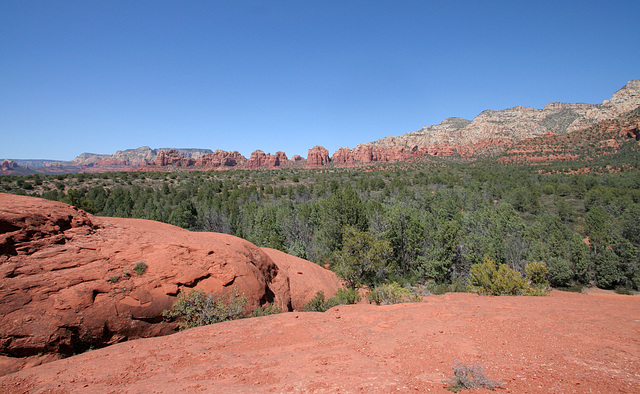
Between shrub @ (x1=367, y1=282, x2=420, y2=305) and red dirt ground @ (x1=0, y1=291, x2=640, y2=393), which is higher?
red dirt ground @ (x1=0, y1=291, x2=640, y2=393)

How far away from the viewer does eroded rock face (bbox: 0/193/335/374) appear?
7039 mm

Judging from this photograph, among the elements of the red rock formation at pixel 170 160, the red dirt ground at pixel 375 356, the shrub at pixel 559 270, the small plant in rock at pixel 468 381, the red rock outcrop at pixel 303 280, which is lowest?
the shrub at pixel 559 270

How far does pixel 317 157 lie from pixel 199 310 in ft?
482

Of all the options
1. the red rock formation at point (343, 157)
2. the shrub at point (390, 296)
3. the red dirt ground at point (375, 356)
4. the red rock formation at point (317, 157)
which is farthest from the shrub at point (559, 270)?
the red rock formation at point (317, 157)

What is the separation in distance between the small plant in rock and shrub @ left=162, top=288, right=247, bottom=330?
7.82 m

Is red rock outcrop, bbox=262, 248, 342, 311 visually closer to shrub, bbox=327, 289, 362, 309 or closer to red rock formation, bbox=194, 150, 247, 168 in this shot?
shrub, bbox=327, 289, 362, 309

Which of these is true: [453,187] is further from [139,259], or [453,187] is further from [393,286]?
[139,259]

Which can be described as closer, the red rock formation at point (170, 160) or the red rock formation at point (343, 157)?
the red rock formation at point (170, 160)

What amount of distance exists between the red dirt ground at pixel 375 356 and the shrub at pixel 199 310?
107cm

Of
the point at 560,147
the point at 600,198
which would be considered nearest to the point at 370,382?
the point at 600,198

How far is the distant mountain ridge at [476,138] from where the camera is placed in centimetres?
9612

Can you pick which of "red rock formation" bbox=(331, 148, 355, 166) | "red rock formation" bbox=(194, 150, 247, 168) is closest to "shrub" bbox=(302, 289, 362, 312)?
"red rock formation" bbox=(331, 148, 355, 166)

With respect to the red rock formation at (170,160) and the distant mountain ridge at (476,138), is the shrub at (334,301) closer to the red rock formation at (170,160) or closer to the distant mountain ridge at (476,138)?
the distant mountain ridge at (476,138)

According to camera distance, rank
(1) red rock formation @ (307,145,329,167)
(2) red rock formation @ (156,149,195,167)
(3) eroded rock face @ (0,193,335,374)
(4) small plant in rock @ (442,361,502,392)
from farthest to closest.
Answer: (1) red rock formation @ (307,145,329,167) → (2) red rock formation @ (156,149,195,167) → (3) eroded rock face @ (0,193,335,374) → (4) small plant in rock @ (442,361,502,392)
